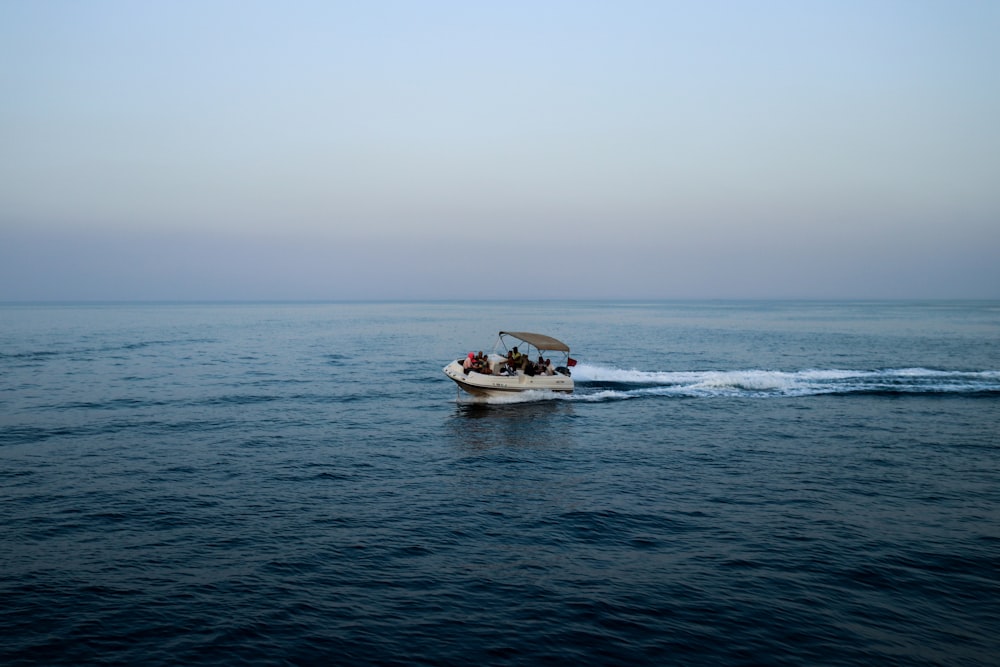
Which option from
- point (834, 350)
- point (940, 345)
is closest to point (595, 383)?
point (834, 350)

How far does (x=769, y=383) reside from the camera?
1668 inches

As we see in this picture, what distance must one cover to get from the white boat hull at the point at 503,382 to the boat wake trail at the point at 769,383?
1.36ft

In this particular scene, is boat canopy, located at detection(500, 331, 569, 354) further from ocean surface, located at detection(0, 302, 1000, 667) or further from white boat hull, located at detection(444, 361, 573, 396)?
ocean surface, located at detection(0, 302, 1000, 667)

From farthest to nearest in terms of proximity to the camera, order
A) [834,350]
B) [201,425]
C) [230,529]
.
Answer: [834,350]
[201,425]
[230,529]

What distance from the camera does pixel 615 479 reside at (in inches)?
838

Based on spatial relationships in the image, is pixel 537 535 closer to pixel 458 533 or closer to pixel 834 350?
pixel 458 533

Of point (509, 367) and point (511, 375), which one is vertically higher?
point (509, 367)

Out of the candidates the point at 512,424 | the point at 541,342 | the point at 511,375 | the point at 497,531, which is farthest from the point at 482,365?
the point at 497,531

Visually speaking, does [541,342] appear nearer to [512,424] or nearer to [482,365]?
[482,365]

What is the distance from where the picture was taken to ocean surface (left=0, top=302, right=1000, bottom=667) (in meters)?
11.5

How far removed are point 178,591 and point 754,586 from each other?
11.9 metres

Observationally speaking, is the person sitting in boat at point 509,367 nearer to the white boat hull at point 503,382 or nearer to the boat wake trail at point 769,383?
the white boat hull at point 503,382

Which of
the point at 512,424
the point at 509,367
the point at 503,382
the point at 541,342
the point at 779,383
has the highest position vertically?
the point at 541,342

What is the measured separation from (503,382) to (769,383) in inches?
738
